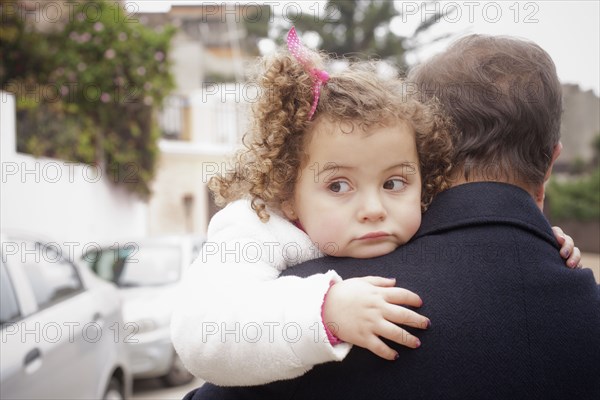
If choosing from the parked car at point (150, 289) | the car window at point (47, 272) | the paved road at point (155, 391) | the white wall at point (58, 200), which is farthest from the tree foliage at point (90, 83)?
the car window at point (47, 272)

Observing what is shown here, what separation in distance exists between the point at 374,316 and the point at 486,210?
368 mm

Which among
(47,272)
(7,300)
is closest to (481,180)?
(7,300)

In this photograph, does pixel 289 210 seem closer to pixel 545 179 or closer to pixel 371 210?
pixel 371 210

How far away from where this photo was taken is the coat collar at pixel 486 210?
1.36m

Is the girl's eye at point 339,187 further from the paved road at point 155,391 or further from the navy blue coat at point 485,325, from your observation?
the paved road at point 155,391

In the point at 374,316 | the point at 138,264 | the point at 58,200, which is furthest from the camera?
the point at 58,200

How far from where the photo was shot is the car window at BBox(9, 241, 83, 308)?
3.26 metres

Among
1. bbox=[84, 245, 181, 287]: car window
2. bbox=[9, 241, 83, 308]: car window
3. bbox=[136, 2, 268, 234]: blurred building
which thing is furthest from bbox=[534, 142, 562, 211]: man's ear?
bbox=[136, 2, 268, 234]: blurred building

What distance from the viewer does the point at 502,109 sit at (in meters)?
1.49

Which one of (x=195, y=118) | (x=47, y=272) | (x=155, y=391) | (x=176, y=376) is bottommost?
(x=155, y=391)

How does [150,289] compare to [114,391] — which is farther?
[150,289]

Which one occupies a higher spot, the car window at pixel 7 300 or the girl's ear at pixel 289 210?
the girl's ear at pixel 289 210

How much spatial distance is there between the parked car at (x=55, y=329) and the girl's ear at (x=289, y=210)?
5.09ft

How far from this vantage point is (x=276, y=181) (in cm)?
157
